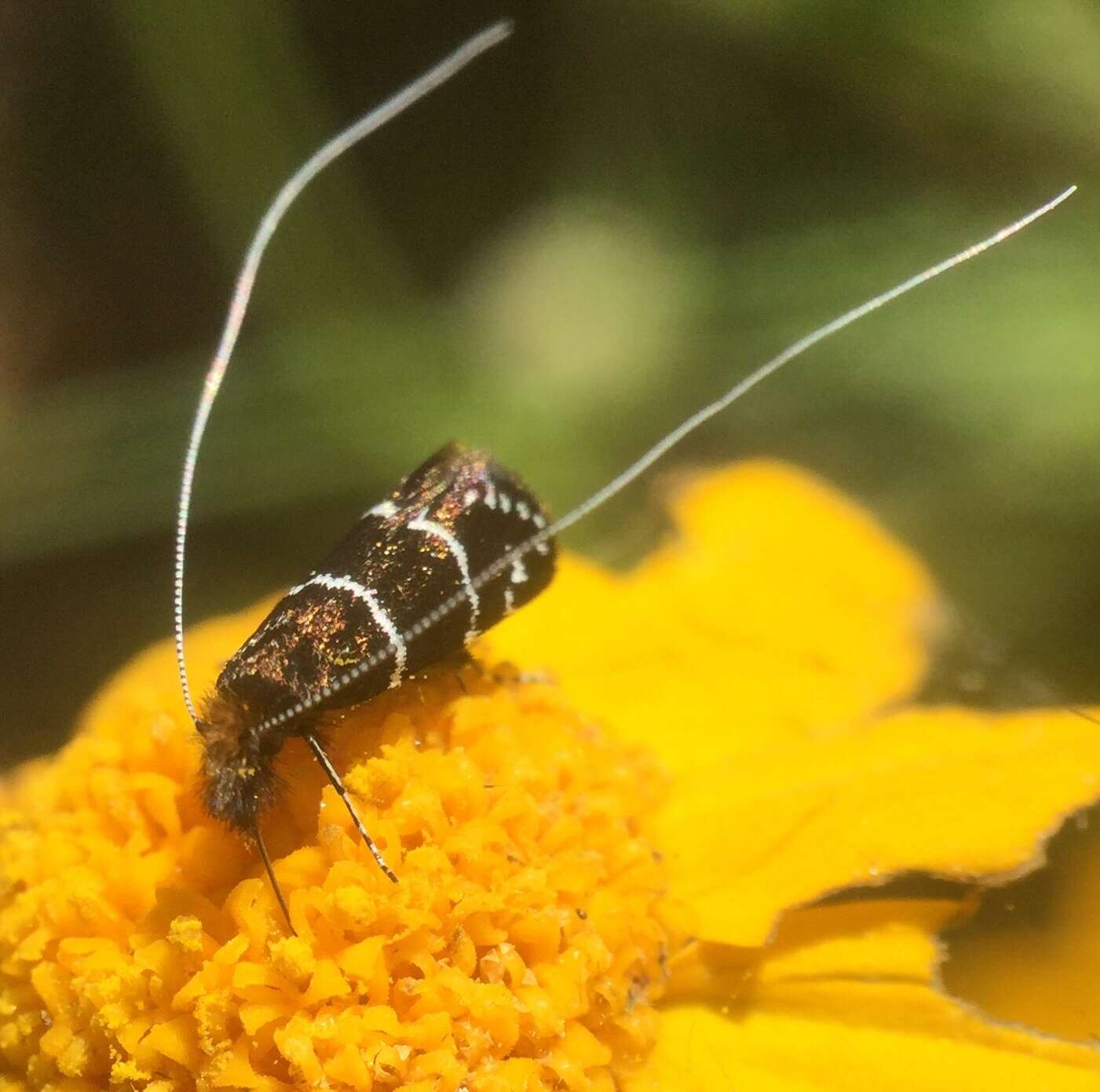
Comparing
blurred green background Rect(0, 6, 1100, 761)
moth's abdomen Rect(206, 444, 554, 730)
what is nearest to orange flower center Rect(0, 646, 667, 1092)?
moth's abdomen Rect(206, 444, 554, 730)

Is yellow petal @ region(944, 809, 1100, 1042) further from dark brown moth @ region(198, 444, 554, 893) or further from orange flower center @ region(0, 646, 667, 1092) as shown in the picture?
dark brown moth @ region(198, 444, 554, 893)

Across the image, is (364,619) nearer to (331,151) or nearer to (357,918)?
(357,918)

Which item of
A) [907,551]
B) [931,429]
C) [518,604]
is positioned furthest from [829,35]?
[518,604]

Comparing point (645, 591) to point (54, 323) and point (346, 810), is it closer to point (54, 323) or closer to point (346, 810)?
point (346, 810)

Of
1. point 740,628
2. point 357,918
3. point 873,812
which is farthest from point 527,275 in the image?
point 357,918

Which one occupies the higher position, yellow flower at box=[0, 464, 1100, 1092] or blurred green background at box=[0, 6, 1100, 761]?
blurred green background at box=[0, 6, 1100, 761]

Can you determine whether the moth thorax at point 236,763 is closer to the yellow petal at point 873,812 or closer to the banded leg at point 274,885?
the banded leg at point 274,885

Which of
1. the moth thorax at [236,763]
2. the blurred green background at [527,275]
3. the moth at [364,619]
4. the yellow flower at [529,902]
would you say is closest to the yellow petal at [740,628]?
the yellow flower at [529,902]
